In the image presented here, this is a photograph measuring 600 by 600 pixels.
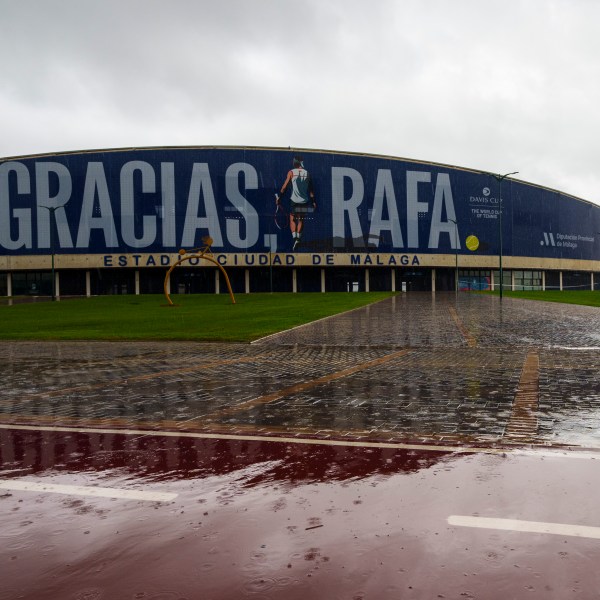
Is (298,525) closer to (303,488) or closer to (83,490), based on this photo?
(303,488)

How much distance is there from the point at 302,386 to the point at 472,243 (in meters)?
73.9

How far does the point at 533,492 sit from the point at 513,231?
8508 cm

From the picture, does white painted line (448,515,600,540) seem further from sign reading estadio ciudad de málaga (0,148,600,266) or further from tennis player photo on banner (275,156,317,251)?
tennis player photo on banner (275,156,317,251)

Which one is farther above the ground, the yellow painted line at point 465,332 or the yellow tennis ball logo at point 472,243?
the yellow tennis ball logo at point 472,243

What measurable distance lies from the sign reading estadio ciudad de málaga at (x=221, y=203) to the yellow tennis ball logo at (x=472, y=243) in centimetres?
224

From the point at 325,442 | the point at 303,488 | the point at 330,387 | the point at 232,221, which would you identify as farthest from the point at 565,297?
the point at 303,488

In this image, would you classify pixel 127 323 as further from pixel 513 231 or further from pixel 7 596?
pixel 513 231

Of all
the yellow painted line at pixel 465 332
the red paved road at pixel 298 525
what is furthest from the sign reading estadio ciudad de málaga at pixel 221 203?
the red paved road at pixel 298 525

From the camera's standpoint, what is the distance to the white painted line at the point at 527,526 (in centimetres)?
382

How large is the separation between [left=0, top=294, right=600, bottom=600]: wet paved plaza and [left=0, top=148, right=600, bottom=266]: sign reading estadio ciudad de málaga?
6245cm

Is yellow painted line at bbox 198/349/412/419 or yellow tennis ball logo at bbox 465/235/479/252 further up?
yellow tennis ball logo at bbox 465/235/479/252

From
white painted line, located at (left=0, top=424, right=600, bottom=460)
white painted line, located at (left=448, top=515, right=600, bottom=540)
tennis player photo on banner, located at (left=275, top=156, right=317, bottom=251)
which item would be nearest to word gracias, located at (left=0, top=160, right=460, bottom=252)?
tennis player photo on banner, located at (left=275, top=156, right=317, bottom=251)

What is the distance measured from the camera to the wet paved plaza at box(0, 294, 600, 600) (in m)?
3.33

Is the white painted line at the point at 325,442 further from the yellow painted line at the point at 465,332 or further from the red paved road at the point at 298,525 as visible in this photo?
the yellow painted line at the point at 465,332
